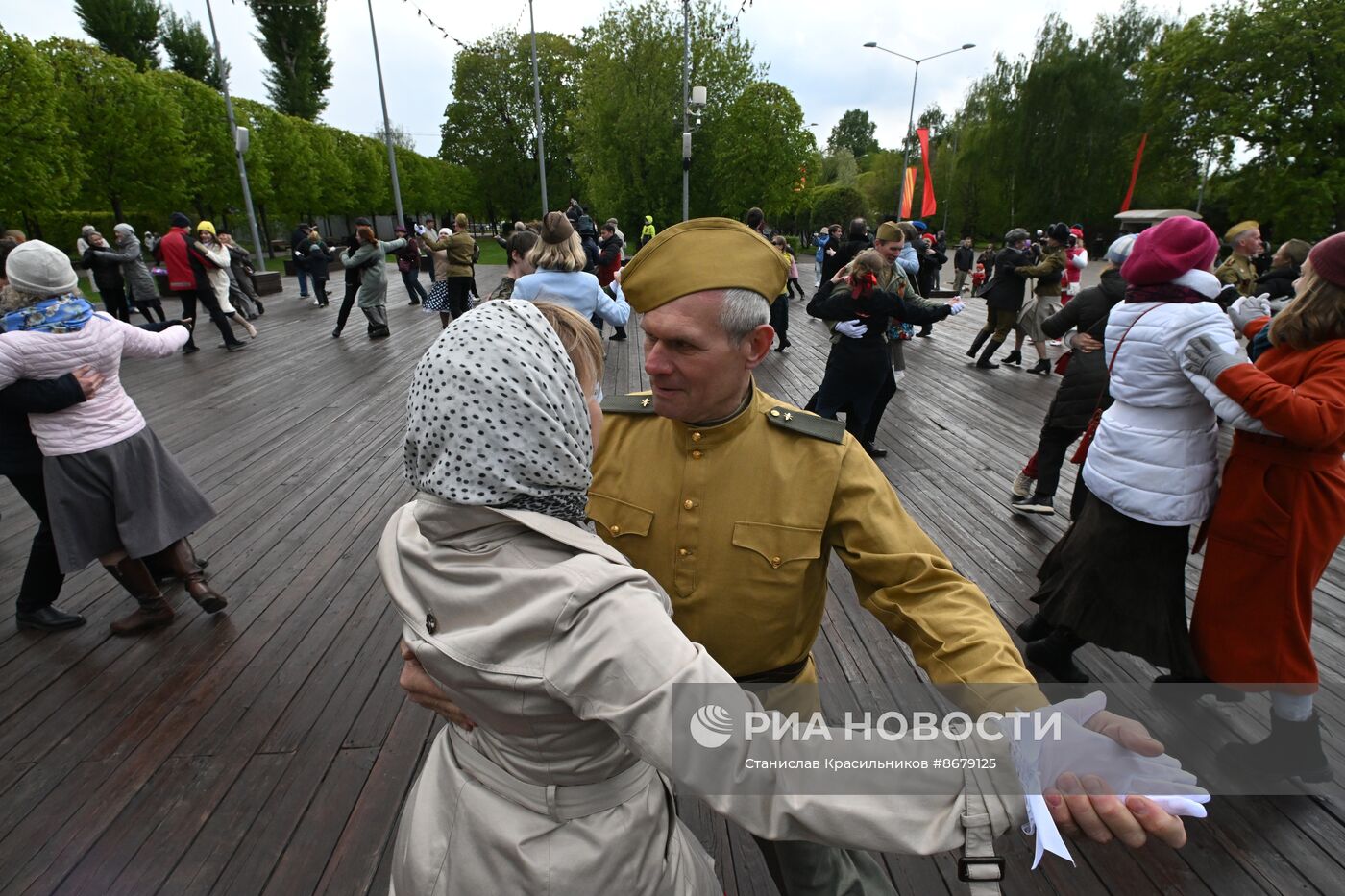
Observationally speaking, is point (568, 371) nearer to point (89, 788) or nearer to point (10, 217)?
point (89, 788)

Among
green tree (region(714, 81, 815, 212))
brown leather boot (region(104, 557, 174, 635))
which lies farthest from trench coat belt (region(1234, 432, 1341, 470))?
green tree (region(714, 81, 815, 212))

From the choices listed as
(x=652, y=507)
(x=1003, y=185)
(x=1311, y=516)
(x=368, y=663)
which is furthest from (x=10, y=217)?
(x=1003, y=185)

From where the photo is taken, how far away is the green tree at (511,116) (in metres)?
40.2

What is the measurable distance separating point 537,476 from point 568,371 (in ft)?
0.56

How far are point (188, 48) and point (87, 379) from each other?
49493 millimetres

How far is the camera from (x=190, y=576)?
11.5ft

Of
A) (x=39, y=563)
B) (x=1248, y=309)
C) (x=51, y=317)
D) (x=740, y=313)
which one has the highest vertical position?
(x=740, y=313)

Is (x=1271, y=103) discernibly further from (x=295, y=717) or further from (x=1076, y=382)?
(x=295, y=717)

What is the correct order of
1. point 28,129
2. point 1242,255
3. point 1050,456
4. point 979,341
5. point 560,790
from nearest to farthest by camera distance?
point 560,790 < point 1050,456 < point 1242,255 < point 979,341 < point 28,129

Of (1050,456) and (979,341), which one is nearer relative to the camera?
(1050,456)

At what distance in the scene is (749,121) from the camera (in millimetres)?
27250

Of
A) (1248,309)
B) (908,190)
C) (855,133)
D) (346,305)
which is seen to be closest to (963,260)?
(908,190)

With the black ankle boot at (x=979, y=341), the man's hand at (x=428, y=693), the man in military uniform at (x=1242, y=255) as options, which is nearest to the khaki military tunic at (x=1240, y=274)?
the man in military uniform at (x=1242, y=255)
